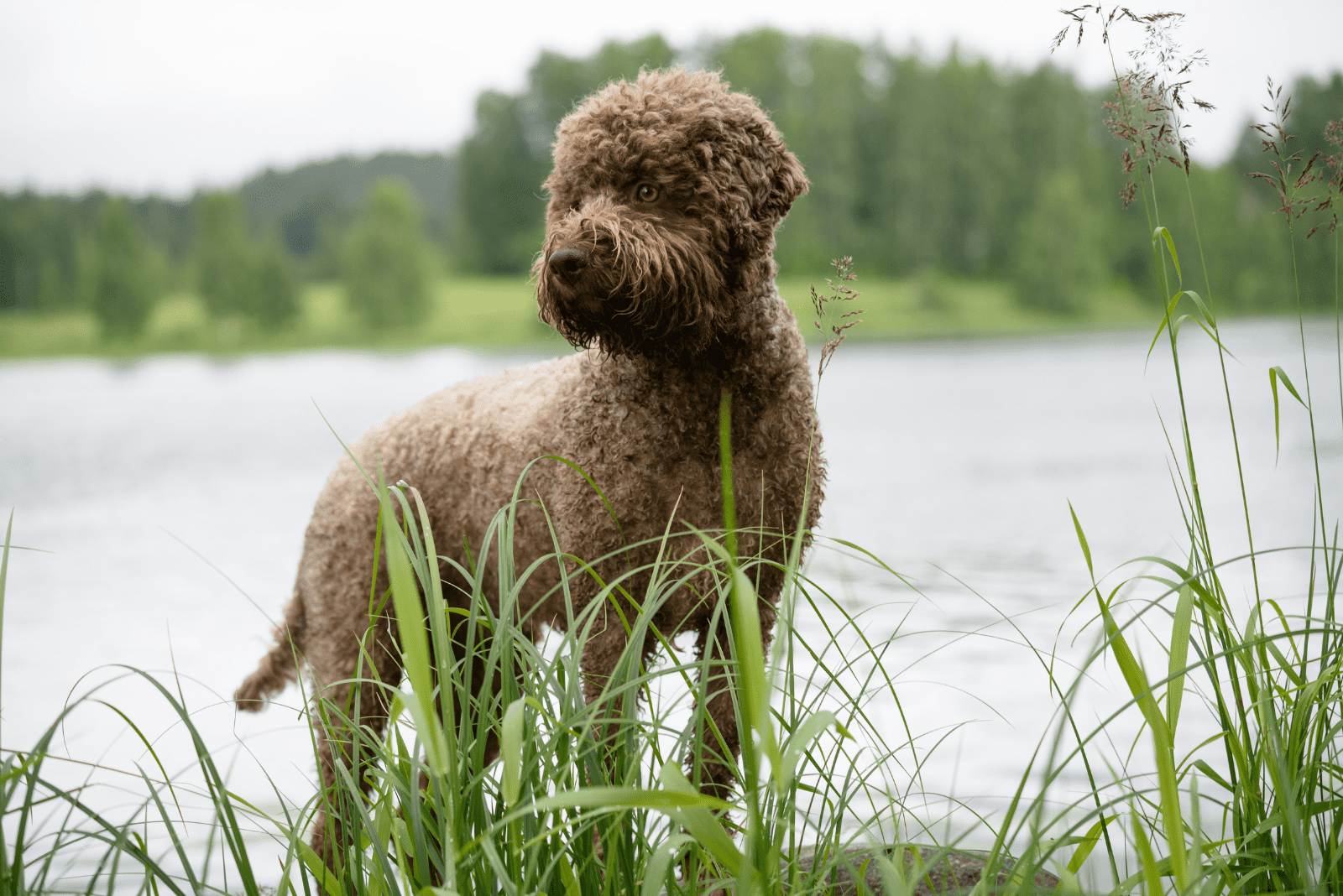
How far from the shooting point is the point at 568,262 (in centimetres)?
204

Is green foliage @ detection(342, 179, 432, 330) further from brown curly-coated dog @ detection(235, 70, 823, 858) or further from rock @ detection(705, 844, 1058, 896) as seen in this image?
rock @ detection(705, 844, 1058, 896)

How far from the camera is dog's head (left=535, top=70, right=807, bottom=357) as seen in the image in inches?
81.0

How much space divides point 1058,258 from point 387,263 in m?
29.2

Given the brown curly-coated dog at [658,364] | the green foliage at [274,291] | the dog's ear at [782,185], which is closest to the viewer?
the brown curly-coated dog at [658,364]

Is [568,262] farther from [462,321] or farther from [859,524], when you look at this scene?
[462,321]

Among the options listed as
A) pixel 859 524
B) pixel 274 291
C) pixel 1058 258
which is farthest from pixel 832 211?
pixel 859 524

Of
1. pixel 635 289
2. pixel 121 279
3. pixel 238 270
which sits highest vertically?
pixel 238 270

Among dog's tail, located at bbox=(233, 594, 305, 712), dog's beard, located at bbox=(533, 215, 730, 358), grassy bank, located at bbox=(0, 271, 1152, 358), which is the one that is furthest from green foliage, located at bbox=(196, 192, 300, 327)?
dog's beard, located at bbox=(533, 215, 730, 358)

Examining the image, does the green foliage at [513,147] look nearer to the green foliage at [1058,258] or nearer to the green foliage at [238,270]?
the green foliage at [238,270]

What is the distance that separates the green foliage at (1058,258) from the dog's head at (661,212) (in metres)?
43.6

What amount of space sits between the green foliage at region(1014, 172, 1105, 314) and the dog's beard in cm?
4375

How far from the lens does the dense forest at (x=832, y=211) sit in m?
38.4

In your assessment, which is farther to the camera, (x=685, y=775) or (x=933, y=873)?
(x=933, y=873)

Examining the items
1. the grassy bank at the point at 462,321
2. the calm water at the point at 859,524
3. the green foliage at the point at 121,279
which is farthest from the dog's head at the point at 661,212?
the green foliage at the point at 121,279
